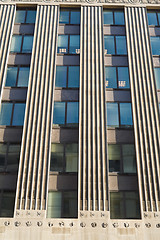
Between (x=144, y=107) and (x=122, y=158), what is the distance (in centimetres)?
440

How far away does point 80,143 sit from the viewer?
56.4ft

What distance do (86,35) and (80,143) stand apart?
10754mm

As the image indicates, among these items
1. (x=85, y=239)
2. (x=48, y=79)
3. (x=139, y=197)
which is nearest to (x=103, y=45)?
(x=48, y=79)

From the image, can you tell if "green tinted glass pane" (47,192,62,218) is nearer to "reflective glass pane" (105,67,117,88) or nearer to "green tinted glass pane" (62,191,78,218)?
"green tinted glass pane" (62,191,78,218)

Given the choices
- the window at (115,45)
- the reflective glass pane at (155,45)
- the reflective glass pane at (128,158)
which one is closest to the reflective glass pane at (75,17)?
the window at (115,45)

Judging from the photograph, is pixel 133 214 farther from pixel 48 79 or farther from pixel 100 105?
pixel 48 79

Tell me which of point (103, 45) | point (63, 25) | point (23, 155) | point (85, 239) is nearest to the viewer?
point (85, 239)

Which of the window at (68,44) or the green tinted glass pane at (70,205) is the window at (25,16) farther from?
the green tinted glass pane at (70,205)

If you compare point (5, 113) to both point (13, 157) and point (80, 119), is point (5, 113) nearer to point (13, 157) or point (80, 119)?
point (13, 157)

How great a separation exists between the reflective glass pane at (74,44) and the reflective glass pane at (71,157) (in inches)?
359

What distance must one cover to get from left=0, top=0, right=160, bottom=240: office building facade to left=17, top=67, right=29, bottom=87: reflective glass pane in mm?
88

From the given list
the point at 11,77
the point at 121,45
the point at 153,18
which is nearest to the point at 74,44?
the point at 121,45

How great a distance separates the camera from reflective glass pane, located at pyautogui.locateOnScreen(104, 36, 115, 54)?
22.1 m

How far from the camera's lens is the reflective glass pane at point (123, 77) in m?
20.3
